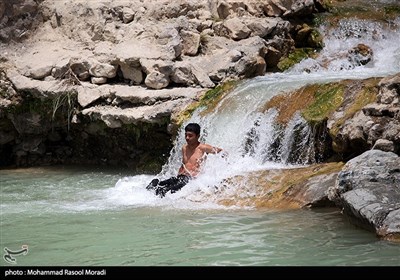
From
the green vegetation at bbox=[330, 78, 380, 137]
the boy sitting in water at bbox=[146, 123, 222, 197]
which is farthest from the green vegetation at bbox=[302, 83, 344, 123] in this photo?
the boy sitting in water at bbox=[146, 123, 222, 197]

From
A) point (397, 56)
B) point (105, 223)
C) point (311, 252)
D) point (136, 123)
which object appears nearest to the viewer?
point (311, 252)

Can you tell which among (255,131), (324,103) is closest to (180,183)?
(255,131)

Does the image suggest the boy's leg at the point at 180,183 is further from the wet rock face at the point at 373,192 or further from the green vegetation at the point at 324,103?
the wet rock face at the point at 373,192

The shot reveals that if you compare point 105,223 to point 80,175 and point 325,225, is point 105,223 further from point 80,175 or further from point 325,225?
point 80,175

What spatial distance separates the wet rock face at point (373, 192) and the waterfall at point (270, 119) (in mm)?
2041

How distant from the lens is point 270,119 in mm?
9797

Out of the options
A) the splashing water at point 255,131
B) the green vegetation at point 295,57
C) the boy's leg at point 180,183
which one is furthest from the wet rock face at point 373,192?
the green vegetation at point 295,57

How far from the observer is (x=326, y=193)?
732 cm

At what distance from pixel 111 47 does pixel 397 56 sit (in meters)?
5.75

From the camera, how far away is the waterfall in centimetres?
928

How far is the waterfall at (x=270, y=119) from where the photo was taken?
30.5ft

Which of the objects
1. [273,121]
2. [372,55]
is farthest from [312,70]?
[273,121]

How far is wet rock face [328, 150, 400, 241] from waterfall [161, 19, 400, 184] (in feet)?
6.70

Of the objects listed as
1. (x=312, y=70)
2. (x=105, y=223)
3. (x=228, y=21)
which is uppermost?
(x=228, y=21)
